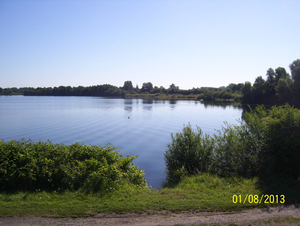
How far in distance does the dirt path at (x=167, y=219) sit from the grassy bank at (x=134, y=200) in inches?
10.0

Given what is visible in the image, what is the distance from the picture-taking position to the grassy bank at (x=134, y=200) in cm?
673

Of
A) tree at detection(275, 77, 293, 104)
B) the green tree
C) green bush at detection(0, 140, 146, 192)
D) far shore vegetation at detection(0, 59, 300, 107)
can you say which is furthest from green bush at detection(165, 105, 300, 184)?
tree at detection(275, 77, 293, 104)

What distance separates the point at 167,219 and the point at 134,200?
6.05 feet

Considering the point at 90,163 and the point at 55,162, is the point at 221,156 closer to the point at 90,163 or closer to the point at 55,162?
the point at 90,163

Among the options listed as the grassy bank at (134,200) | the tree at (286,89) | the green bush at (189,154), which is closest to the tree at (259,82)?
the tree at (286,89)

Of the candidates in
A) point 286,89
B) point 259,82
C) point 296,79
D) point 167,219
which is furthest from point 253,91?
point 167,219

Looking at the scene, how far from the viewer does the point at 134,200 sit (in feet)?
25.2

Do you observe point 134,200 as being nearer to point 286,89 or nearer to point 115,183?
point 115,183

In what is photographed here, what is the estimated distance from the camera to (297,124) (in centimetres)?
981

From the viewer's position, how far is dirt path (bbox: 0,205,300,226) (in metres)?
6.04

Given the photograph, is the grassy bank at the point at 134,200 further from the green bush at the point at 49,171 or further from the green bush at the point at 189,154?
the green bush at the point at 189,154

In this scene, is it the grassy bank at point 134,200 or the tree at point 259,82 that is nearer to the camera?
the grassy bank at point 134,200

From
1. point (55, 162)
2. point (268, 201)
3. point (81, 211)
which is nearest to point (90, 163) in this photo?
point (55, 162)

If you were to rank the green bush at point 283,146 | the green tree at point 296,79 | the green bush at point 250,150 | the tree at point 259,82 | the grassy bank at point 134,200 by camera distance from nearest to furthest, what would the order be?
Answer: the grassy bank at point 134,200 < the green bush at point 283,146 < the green bush at point 250,150 < the green tree at point 296,79 < the tree at point 259,82
